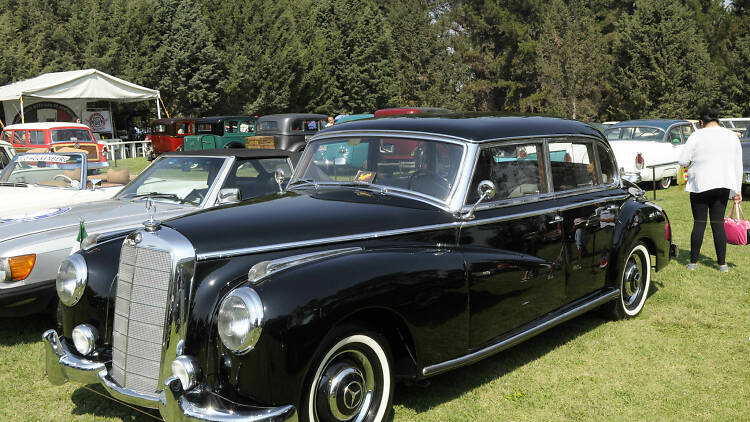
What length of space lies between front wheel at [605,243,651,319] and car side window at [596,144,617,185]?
0.66m

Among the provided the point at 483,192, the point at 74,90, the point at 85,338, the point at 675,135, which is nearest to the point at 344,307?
the point at 483,192

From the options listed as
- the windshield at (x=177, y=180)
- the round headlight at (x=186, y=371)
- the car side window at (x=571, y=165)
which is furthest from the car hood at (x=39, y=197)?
the car side window at (x=571, y=165)

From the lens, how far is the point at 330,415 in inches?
132

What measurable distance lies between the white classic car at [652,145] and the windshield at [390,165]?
11.0 meters

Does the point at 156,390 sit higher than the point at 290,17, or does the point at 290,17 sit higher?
the point at 290,17

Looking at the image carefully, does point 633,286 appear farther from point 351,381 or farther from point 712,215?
point 351,381

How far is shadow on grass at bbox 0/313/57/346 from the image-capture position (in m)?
5.58

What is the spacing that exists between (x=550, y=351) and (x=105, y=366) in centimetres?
334

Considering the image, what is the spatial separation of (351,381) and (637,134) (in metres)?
14.2

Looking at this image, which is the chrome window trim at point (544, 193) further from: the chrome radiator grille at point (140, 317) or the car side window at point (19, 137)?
the car side window at point (19, 137)

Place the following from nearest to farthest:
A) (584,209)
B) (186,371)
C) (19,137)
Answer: (186,371), (584,209), (19,137)

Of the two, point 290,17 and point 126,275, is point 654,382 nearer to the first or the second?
point 126,275

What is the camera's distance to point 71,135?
19719 millimetres

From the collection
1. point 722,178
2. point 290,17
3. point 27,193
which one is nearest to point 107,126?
point 290,17
